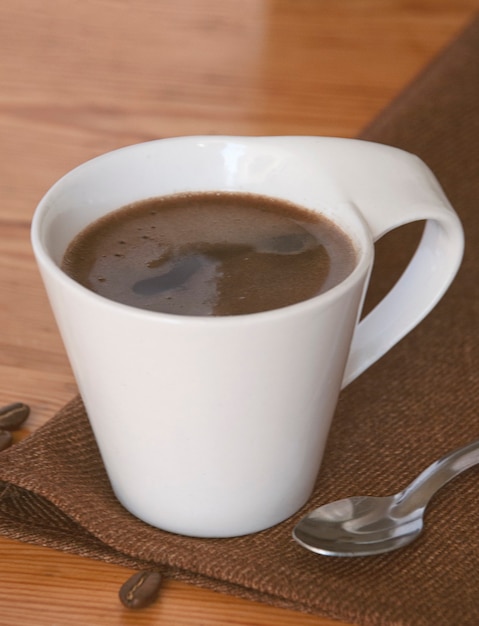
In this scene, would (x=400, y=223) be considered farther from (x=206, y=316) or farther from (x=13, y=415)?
(x=13, y=415)

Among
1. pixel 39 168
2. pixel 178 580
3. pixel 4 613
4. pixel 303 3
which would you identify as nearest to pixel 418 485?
pixel 178 580

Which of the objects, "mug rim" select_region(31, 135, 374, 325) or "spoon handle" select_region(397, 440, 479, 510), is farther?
"spoon handle" select_region(397, 440, 479, 510)

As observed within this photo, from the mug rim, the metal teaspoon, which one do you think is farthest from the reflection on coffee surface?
the metal teaspoon

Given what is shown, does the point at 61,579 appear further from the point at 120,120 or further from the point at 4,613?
the point at 120,120

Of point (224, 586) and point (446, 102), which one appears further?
point (446, 102)

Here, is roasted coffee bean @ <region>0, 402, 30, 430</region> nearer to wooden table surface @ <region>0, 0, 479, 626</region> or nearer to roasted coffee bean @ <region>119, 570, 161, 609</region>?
wooden table surface @ <region>0, 0, 479, 626</region>

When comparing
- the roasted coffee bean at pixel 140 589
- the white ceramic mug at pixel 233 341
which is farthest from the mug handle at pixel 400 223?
the roasted coffee bean at pixel 140 589
